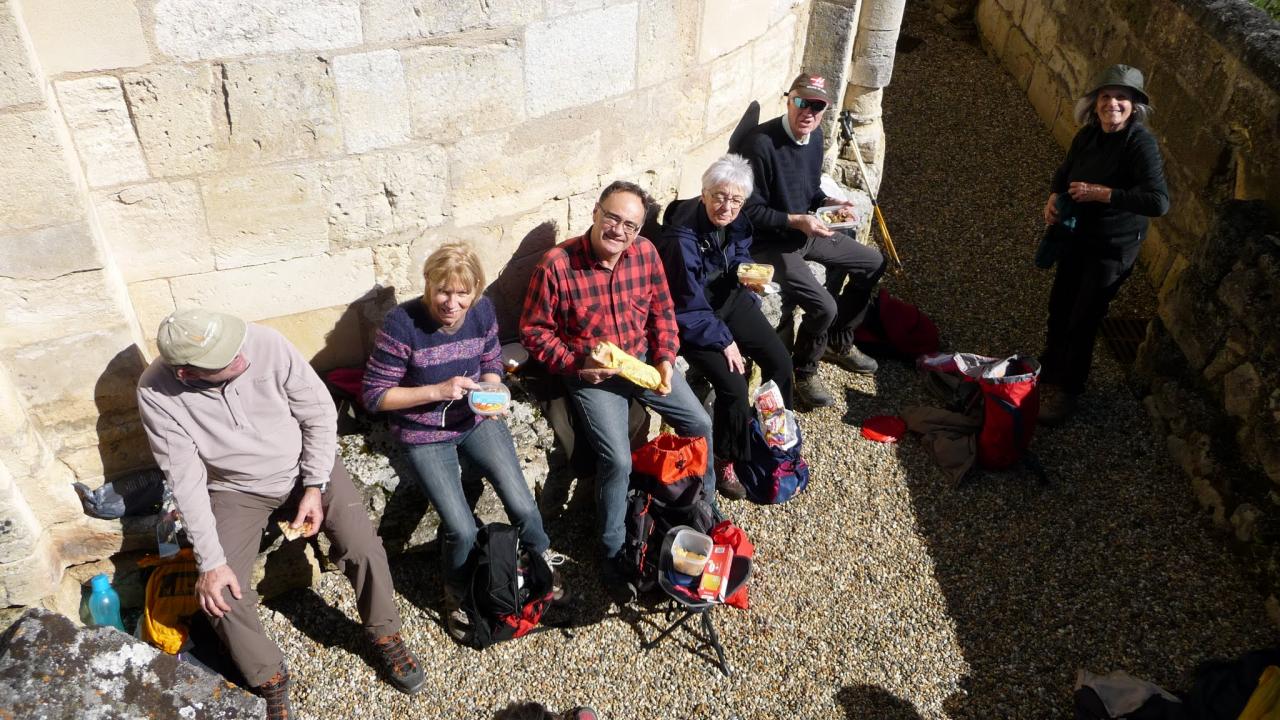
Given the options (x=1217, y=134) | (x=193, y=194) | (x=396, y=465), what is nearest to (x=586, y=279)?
(x=396, y=465)

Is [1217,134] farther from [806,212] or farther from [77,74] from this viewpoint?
[77,74]

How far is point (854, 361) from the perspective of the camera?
228 inches

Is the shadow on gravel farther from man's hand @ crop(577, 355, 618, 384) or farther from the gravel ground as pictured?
man's hand @ crop(577, 355, 618, 384)

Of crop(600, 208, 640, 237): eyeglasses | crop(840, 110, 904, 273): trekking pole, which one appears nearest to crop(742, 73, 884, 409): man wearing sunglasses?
crop(840, 110, 904, 273): trekking pole

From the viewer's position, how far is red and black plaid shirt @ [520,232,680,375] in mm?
4164

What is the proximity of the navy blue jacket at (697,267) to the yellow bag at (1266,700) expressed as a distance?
2679mm

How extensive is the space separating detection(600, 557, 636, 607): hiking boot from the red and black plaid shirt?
935 millimetres

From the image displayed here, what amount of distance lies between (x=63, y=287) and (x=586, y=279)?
2044 millimetres

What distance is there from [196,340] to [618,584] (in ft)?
7.00

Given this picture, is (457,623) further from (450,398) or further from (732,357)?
(732,357)

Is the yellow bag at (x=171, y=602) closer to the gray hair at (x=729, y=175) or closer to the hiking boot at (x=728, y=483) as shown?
the hiking boot at (x=728, y=483)

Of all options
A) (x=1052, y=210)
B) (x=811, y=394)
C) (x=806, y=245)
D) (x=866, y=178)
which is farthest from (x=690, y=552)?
(x=866, y=178)

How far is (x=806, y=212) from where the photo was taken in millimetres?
5410

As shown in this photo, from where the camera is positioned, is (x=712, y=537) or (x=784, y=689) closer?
(x=784, y=689)
